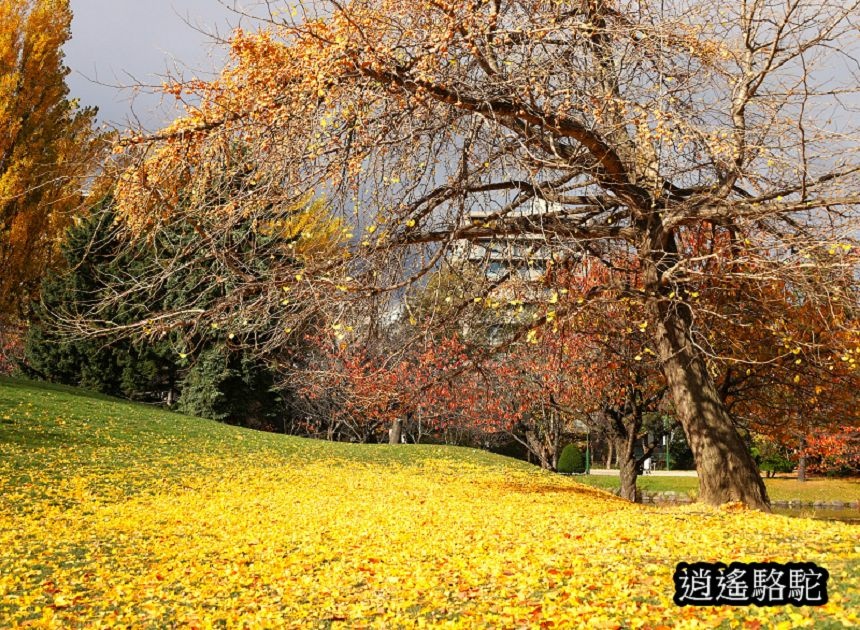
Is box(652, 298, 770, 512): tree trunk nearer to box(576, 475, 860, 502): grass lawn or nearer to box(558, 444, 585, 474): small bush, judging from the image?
box(576, 475, 860, 502): grass lawn

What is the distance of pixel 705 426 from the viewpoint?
8.68m

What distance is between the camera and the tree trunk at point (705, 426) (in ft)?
28.3

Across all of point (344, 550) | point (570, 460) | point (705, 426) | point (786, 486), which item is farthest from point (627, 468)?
point (570, 460)

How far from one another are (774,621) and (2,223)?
22.5m

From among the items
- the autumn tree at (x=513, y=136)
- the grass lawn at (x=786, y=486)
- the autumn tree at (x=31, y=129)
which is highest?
the autumn tree at (x=31, y=129)

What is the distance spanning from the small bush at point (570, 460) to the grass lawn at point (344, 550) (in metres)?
16.0

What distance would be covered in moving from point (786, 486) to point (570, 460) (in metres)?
7.68

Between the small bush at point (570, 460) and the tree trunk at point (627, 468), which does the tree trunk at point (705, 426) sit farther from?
the small bush at point (570, 460)

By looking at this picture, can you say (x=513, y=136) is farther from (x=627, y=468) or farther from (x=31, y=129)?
(x=31, y=129)

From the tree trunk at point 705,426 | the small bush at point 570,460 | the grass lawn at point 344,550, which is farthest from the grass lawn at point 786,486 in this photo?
the tree trunk at point 705,426

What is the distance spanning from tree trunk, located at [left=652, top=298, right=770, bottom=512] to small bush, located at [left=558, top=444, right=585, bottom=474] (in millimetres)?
20361

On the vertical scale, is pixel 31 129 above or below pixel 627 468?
above

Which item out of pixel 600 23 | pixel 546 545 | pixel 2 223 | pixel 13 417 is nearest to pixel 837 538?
pixel 546 545

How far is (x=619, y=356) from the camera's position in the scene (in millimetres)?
11828
